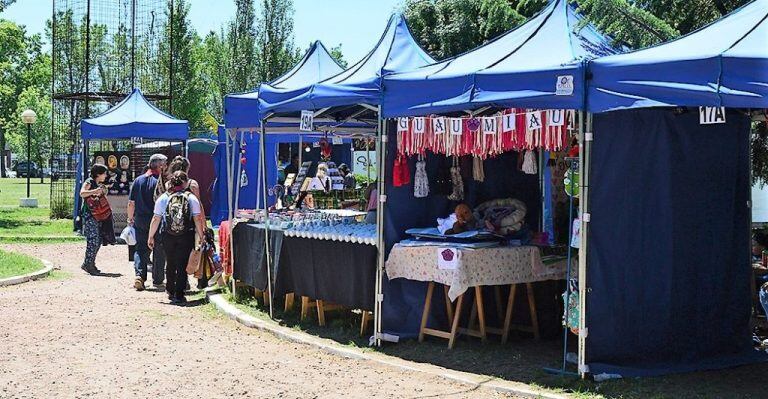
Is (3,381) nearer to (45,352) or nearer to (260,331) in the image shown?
(45,352)

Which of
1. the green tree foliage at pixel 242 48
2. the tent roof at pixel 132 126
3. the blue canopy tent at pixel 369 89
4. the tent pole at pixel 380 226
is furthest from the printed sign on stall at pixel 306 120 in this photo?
the green tree foliage at pixel 242 48

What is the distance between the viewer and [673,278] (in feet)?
25.1

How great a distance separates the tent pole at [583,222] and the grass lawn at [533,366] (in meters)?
0.29

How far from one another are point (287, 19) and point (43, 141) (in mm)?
37147

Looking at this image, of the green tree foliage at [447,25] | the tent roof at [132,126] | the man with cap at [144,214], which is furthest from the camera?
the green tree foliage at [447,25]

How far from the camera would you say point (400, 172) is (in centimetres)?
877

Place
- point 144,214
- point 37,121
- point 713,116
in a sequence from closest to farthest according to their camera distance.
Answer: point 713,116, point 144,214, point 37,121

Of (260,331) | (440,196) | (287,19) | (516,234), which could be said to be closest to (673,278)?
(516,234)

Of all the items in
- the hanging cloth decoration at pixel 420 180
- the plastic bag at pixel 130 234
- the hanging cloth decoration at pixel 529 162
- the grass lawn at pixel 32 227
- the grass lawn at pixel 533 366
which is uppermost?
the hanging cloth decoration at pixel 529 162

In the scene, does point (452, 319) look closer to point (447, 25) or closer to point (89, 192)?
point (89, 192)

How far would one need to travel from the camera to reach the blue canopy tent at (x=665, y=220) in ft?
21.8

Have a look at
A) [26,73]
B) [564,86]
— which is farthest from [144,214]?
[26,73]

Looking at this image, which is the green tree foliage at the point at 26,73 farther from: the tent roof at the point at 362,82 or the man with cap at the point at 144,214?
the tent roof at the point at 362,82

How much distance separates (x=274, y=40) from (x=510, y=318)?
33.4 m
